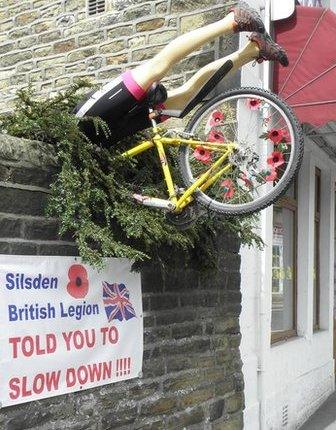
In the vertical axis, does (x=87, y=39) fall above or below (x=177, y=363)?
above

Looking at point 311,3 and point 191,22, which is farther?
point 311,3

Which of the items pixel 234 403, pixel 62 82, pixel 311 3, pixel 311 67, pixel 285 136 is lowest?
pixel 234 403

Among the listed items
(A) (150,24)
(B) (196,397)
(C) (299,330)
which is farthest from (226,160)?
(C) (299,330)

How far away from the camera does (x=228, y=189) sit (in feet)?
12.8

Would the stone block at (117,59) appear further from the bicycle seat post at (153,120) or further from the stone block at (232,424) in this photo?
the stone block at (232,424)

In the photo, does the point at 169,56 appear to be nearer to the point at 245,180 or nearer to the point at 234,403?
the point at 245,180

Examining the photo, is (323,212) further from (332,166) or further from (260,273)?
(260,273)

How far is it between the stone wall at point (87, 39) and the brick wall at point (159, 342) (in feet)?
6.70

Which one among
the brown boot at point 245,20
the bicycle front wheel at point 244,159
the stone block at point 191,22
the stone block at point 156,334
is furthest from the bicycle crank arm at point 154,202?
the stone block at point 191,22

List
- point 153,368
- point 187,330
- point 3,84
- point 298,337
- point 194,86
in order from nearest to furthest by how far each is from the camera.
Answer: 1. point 194,86
2. point 153,368
3. point 187,330
4. point 3,84
5. point 298,337

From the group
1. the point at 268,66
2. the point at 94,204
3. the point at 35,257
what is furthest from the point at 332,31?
the point at 35,257

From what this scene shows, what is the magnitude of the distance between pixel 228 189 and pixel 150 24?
9.81ft

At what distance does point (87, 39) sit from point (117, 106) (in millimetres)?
3057

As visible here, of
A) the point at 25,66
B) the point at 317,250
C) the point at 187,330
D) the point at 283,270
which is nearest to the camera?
the point at 187,330
